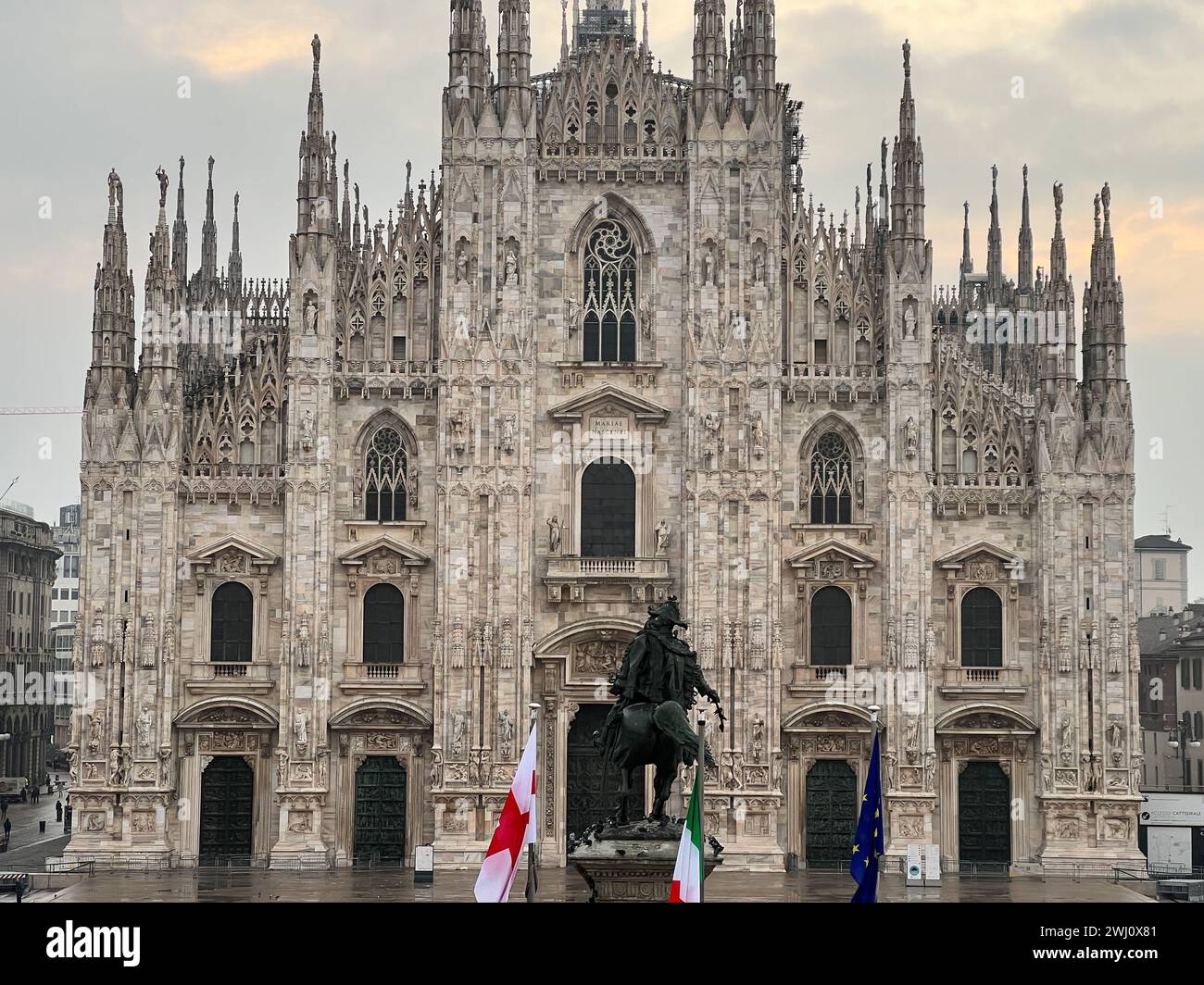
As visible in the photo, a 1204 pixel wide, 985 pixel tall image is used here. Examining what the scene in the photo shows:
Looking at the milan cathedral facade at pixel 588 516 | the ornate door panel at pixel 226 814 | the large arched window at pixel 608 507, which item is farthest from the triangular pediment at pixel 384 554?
the ornate door panel at pixel 226 814

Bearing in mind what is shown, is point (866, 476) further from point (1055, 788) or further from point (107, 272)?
point (107, 272)

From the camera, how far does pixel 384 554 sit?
198 ft

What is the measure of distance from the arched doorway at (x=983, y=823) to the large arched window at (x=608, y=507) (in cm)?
1248

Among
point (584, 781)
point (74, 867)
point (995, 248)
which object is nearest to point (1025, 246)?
point (995, 248)

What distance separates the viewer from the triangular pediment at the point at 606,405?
198 ft

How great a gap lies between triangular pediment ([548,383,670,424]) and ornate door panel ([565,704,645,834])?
8817 millimetres

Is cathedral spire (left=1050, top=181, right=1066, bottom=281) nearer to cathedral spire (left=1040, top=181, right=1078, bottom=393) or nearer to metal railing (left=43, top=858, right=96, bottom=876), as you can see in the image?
cathedral spire (left=1040, top=181, right=1078, bottom=393)

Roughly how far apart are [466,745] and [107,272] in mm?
18196

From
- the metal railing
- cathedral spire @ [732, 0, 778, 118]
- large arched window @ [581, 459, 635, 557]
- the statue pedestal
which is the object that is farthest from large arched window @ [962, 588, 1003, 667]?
the metal railing

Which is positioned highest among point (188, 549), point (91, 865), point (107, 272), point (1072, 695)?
point (107, 272)

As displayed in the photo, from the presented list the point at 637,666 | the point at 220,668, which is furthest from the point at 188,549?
the point at 637,666

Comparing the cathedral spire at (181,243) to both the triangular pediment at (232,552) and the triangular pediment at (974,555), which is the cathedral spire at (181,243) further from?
the triangular pediment at (974,555)

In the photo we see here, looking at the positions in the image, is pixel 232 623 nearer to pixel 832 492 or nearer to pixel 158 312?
pixel 158 312
